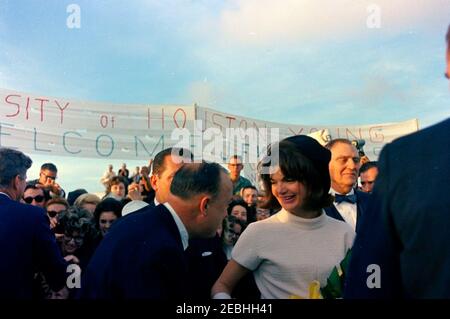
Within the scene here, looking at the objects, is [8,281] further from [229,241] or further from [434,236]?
[434,236]

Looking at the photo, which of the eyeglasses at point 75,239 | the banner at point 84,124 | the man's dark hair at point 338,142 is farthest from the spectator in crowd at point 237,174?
the eyeglasses at point 75,239

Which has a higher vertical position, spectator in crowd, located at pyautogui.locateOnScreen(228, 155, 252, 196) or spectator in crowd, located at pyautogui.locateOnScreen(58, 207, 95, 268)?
spectator in crowd, located at pyautogui.locateOnScreen(228, 155, 252, 196)

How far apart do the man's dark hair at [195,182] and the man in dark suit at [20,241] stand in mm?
807

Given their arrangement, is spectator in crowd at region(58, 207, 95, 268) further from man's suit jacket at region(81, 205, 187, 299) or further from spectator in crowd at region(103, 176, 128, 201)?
man's suit jacket at region(81, 205, 187, 299)

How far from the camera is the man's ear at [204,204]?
5.17 ft

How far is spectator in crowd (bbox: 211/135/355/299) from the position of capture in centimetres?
152

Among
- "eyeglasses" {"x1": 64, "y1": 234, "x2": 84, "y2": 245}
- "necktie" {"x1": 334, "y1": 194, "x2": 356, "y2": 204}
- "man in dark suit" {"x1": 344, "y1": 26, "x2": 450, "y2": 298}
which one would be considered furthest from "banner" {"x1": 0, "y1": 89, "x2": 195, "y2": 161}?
"man in dark suit" {"x1": 344, "y1": 26, "x2": 450, "y2": 298}

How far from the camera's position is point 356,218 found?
7.34 feet

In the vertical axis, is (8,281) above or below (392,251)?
below

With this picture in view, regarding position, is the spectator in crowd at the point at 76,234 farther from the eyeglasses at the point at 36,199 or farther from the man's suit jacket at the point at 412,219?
the man's suit jacket at the point at 412,219

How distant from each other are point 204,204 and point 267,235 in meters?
0.25

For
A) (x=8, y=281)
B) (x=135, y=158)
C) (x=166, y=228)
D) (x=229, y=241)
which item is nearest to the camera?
(x=166, y=228)
